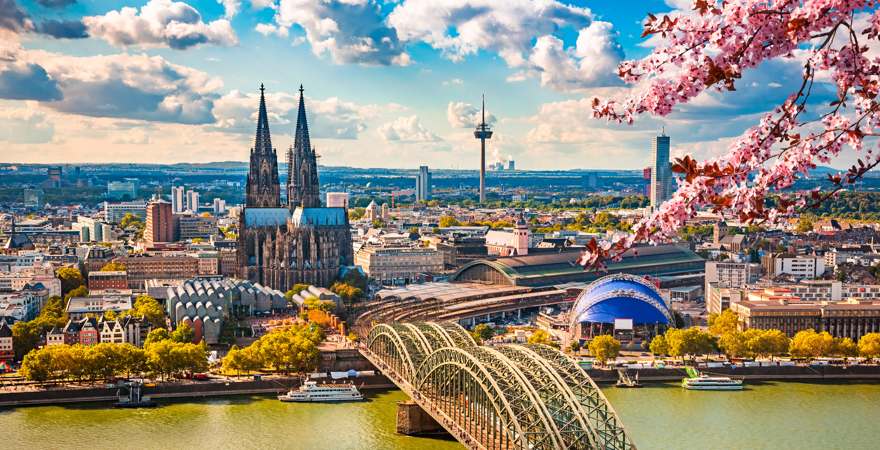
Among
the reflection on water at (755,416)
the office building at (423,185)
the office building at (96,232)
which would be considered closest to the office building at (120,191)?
the office building at (423,185)

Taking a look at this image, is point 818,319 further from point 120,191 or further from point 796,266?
point 120,191

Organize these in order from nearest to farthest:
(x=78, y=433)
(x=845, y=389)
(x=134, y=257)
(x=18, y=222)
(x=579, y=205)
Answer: (x=78, y=433), (x=845, y=389), (x=134, y=257), (x=18, y=222), (x=579, y=205)

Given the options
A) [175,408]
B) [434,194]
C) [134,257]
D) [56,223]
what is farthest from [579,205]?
[175,408]

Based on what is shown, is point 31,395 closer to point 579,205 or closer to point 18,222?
point 18,222

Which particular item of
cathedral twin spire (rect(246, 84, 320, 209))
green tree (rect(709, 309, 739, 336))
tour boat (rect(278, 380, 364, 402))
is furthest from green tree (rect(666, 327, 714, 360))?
cathedral twin spire (rect(246, 84, 320, 209))

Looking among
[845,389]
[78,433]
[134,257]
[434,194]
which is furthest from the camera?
[434,194]

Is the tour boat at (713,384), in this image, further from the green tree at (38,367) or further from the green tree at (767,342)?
the green tree at (38,367)

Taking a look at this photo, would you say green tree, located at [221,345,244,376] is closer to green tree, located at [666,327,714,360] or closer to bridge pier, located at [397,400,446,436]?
bridge pier, located at [397,400,446,436]
